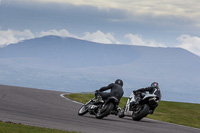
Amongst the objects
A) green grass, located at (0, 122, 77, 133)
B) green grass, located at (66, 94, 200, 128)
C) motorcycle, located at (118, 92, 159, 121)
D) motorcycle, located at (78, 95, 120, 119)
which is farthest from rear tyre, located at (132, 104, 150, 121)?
green grass, located at (0, 122, 77, 133)

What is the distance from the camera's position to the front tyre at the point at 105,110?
1684 centimetres

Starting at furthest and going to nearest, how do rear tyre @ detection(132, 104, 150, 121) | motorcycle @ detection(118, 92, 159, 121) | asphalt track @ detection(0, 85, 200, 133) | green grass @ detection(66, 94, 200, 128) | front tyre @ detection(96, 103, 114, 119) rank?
green grass @ detection(66, 94, 200, 128) < motorcycle @ detection(118, 92, 159, 121) < rear tyre @ detection(132, 104, 150, 121) < front tyre @ detection(96, 103, 114, 119) < asphalt track @ detection(0, 85, 200, 133)

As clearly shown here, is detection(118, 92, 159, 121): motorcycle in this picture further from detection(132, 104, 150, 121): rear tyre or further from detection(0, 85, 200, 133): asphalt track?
detection(0, 85, 200, 133): asphalt track

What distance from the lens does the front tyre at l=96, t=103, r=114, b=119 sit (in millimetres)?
16844

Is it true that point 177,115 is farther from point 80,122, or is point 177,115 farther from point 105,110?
point 80,122

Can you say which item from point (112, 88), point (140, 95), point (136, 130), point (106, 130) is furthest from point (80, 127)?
point (140, 95)

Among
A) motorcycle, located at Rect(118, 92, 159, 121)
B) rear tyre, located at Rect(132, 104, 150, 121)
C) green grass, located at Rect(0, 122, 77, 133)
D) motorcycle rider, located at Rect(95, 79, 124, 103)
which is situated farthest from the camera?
motorcycle, located at Rect(118, 92, 159, 121)

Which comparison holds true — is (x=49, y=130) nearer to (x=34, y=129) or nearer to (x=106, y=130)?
(x=34, y=129)

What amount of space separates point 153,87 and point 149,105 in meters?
0.77

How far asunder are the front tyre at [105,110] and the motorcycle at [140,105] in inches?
59.0

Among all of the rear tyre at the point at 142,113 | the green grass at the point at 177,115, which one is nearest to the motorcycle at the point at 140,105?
the rear tyre at the point at 142,113

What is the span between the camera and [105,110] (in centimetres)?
1692

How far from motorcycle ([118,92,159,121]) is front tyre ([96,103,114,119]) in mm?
1500

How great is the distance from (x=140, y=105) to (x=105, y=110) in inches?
70.9
